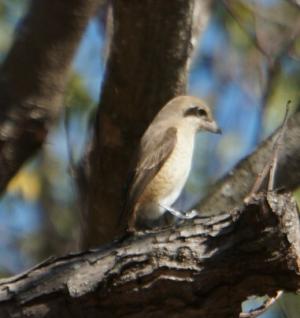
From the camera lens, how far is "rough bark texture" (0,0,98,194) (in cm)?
427

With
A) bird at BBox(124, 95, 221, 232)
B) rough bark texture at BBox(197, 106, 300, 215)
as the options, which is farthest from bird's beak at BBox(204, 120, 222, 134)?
rough bark texture at BBox(197, 106, 300, 215)

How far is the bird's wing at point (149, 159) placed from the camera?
4.87 meters

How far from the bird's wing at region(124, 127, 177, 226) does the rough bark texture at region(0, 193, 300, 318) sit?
1401mm

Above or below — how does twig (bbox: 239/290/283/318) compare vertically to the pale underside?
below

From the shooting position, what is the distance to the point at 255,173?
4.53 meters

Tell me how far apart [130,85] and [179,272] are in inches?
56.6

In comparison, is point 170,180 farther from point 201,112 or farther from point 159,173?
point 201,112

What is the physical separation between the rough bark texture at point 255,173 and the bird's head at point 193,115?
637mm

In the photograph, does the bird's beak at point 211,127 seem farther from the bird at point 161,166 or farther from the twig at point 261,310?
the twig at point 261,310

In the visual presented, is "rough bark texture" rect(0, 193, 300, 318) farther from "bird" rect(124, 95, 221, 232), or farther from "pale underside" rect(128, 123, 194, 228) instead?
"pale underside" rect(128, 123, 194, 228)

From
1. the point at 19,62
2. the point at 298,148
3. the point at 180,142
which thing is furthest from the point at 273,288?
the point at 180,142

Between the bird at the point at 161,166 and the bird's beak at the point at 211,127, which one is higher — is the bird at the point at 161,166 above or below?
below

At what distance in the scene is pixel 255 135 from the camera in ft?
16.4

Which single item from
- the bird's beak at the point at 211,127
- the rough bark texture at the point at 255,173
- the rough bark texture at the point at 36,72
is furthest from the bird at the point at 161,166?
the rough bark texture at the point at 36,72
